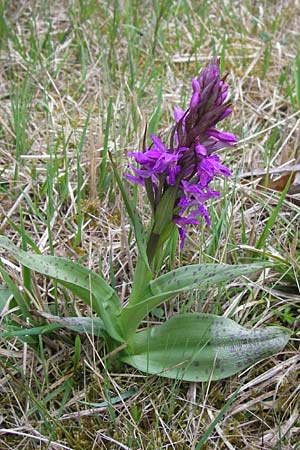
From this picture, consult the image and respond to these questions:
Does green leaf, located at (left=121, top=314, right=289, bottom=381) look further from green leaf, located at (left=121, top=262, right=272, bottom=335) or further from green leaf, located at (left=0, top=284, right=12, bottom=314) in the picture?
green leaf, located at (left=0, top=284, right=12, bottom=314)

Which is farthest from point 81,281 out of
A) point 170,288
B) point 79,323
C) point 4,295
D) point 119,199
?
point 119,199

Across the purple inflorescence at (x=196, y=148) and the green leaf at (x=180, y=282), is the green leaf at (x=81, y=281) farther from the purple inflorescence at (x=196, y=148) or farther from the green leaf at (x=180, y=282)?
the purple inflorescence at (x=196, y=148)

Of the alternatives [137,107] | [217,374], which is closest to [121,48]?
[137,107]

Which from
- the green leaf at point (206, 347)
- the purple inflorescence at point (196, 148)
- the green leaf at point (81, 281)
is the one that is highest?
the purple inflorescence at point (196, 148)

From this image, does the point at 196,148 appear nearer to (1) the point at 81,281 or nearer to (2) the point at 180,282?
(2) the point at 180,282

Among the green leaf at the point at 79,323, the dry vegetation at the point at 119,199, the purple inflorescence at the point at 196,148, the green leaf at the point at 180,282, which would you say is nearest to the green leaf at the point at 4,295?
the dry vegetation at the point at 119,199
